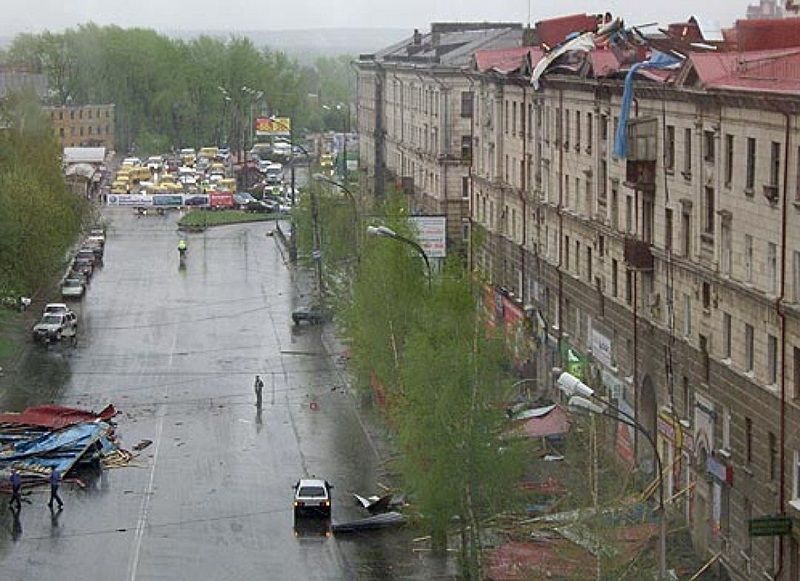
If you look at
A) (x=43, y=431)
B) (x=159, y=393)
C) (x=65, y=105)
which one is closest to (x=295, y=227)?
(x=159, y=393)

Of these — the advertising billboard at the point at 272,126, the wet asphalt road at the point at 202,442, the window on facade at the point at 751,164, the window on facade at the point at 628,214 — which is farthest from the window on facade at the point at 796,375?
the advertising billboard at the point at 272,126

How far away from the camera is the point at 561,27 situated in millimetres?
45344

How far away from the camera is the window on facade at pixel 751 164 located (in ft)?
80.4

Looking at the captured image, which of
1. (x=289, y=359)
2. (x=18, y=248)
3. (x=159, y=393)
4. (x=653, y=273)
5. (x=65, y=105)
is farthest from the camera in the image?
A: (x=65, y=105)

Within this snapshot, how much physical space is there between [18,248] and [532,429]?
74.6 feet

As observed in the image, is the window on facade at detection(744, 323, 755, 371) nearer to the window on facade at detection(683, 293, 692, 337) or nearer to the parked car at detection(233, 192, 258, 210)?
the window on facade at detection(683, 293, 692, 337)

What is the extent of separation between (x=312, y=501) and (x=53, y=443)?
619 cm

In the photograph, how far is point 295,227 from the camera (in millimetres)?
68062

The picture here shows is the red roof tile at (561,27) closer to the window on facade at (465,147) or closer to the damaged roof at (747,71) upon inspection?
the window on facade at (465,147)

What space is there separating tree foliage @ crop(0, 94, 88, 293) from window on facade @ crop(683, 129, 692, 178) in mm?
26271

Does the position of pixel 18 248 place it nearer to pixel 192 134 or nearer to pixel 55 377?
pixel 55 377

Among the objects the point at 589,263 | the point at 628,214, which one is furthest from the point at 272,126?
the point at 628,214

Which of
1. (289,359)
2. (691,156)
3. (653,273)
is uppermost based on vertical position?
(691,156)

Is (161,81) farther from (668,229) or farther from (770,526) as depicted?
(770,526)
